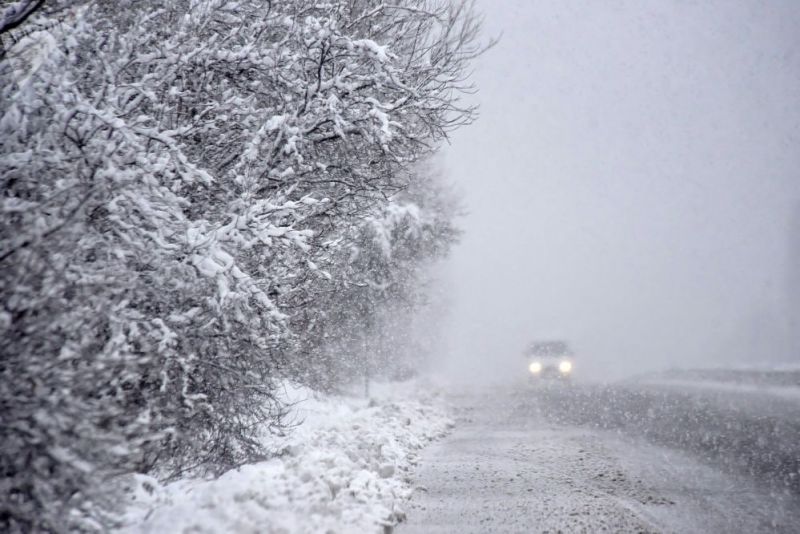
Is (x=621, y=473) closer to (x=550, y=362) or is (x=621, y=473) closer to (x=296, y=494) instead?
(x=296, y=494)

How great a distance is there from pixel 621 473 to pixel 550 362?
15975 mm

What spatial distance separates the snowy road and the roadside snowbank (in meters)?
0.37

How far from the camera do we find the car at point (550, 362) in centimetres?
2175

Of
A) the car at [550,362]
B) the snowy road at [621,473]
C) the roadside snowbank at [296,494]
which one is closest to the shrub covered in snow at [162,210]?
the roadside snowbank at [296,494]

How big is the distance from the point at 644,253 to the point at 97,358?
15602 cm

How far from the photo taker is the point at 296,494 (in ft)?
14.2


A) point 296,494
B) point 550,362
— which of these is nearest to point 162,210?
point 296,494

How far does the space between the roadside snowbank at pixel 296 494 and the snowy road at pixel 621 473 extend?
1.21ft

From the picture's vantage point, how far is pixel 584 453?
7609 millimetres

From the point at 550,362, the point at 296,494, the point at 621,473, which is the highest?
the point at 550,362

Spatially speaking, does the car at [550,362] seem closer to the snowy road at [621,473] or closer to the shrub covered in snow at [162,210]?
the snowy road at [621,473]

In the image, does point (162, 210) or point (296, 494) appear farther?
point (296, 494)

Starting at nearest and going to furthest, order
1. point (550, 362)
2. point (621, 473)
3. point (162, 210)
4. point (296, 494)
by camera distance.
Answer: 1. point (162, 210)
2. point (296, 494)
3. point (621, 473)
4. point (550, 362)

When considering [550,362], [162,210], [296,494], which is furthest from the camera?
[550,362]
